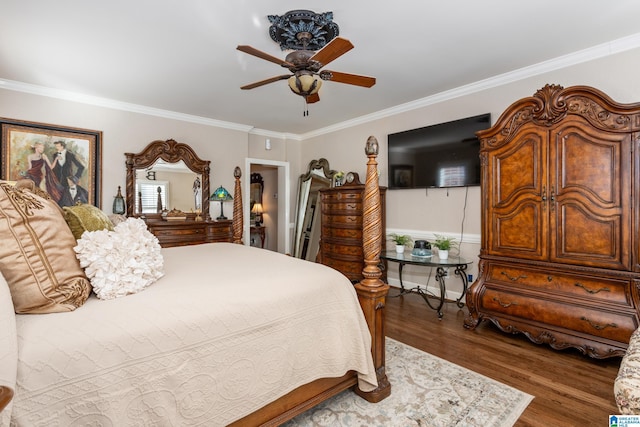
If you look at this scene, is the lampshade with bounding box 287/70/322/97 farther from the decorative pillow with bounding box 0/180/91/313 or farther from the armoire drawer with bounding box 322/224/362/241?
the armoire drawer with bounding box 322/224/362/241

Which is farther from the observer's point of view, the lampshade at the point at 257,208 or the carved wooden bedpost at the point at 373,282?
the lampshade at the point at 257,208

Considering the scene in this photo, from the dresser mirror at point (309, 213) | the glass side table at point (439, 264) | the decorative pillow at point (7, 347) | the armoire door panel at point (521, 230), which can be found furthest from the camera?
the dresser mirror at point (309, 213)

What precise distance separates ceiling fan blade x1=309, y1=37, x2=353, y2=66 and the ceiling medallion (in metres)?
0.31

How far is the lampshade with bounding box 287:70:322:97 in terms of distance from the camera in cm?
239

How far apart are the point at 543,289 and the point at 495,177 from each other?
106 cm

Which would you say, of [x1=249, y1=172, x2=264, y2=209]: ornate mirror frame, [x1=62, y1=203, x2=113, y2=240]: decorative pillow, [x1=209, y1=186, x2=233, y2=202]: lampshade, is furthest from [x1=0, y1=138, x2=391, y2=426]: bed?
[x1=249, y1=172, x2=264, y2=209]: ornate mirror frame

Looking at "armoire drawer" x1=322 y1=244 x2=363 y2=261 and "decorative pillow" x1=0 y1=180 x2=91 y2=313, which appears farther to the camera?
"armoire drawer" x1=322 y1=244 x2=363 y2=261

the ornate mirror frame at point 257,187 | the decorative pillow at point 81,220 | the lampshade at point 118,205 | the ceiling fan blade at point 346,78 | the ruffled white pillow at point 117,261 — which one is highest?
the ceiling fan blade at point 346,78

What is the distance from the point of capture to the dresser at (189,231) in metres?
4.24

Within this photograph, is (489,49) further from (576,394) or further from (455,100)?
(576,394)

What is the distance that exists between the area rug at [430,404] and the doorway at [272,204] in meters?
3.70

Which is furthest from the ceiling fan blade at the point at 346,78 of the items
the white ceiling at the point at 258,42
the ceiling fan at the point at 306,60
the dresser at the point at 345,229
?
the dresser at the point at 345,229

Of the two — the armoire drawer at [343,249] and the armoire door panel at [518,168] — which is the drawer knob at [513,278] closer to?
the armoire door panel at [518,168]

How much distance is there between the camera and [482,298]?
3.01 m
